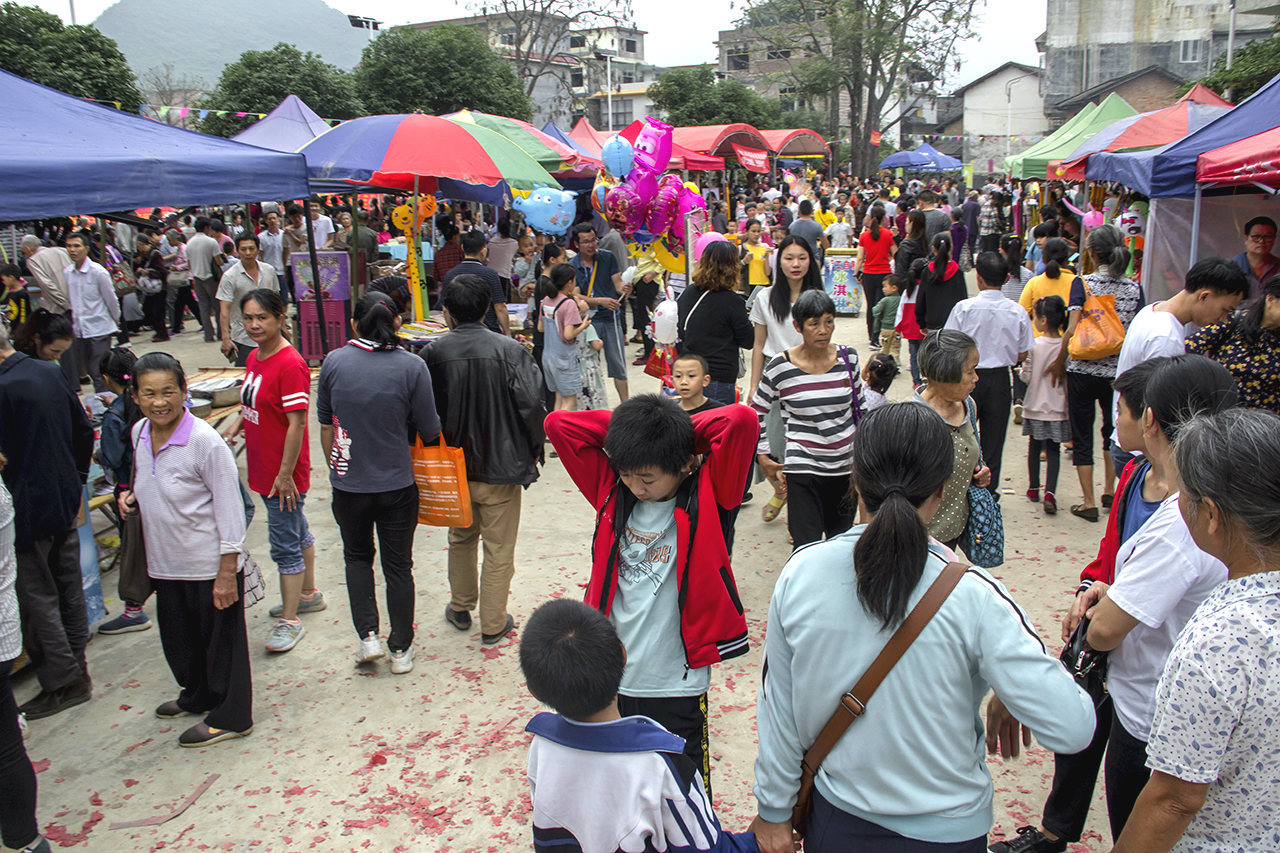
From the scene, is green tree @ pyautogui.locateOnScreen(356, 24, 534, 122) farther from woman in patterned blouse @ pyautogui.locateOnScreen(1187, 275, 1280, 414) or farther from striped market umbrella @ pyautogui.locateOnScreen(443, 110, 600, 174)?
woman in patterned blouse @ pyautogui.locateOnScreen(1187, 275, 1280, 414)

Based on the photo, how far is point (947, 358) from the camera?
11.2ft

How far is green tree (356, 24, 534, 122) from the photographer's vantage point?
2933 centimetres

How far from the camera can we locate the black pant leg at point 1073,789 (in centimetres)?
253

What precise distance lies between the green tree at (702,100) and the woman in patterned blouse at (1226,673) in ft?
119

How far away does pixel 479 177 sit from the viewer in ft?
24.7

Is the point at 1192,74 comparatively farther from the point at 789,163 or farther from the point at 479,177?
the point at 479,177

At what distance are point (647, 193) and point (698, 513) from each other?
5.77 m

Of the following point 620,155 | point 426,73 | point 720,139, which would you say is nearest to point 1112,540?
point 620,155

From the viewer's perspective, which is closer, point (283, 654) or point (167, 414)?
point (167, 414)

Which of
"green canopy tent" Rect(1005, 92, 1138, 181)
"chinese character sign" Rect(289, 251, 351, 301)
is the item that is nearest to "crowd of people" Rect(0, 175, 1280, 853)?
"chinese character sign" Rect(289, 251, 351, 301)

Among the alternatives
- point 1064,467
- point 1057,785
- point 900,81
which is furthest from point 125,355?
point 900,81

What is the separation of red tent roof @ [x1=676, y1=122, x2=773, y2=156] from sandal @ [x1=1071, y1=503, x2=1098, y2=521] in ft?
44.6

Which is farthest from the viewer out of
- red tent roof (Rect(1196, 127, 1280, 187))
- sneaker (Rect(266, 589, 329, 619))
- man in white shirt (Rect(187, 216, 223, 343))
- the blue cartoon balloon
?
man in white shirt (Rect(187, 216, 223, 343))

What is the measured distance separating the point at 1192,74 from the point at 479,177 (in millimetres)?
41639
